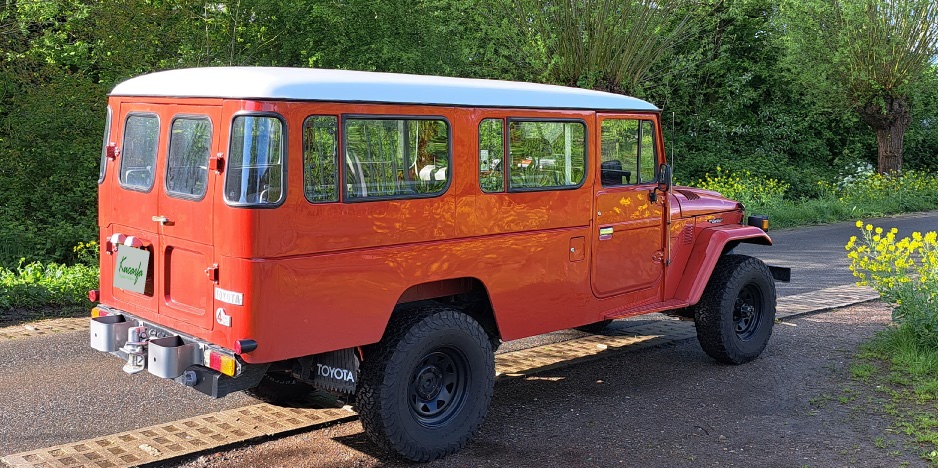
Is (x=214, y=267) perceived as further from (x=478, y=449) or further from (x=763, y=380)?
(x=763, y=380)

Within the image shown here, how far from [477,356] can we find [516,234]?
843 mm

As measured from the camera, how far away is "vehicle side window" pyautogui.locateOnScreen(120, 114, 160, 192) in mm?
5191

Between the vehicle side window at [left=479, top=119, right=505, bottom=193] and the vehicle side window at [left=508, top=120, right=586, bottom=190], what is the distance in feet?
0.25

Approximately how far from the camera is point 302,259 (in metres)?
4.59

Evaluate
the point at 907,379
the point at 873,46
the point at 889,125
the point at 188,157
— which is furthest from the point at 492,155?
the point at 889,125

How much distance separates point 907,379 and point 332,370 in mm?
4329

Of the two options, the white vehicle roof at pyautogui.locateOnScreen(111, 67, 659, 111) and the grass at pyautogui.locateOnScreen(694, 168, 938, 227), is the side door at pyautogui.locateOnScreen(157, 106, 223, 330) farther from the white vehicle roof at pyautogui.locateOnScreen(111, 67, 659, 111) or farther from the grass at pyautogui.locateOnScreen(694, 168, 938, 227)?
the grass at pyautogui.locateOnScreen(694, 168, 938, 227)

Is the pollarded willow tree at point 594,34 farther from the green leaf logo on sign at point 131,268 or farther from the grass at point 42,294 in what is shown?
the green leaf logo on sign at point 131,268

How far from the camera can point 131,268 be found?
5.18 metres

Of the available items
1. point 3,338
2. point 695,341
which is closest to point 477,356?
point 695,341

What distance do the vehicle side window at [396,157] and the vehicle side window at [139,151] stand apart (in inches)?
48.4

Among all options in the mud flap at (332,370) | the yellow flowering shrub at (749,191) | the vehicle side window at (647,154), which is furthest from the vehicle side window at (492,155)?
the yellow flowering shrub at (749,191)

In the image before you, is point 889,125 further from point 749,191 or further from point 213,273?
point 213,273

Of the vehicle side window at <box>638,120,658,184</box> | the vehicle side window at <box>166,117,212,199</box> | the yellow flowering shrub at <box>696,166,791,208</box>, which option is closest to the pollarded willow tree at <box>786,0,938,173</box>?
the yellow flowering shrub at <box>696,166,791,208</box>
